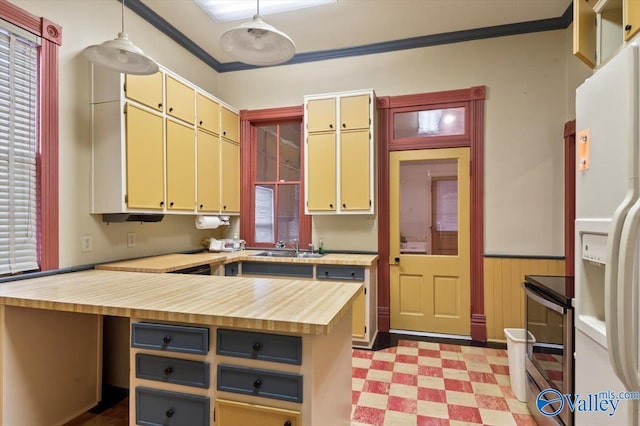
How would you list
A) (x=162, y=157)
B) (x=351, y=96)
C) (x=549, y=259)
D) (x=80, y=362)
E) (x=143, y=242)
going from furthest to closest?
(x=351, y=96) < (x=549, y=259) < (x=143, y=242) < (x=162, y=157) < (x=80, y=362)

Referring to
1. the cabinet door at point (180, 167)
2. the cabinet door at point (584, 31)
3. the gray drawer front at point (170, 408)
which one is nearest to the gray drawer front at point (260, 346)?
the gray drawer front at point (170, 408)

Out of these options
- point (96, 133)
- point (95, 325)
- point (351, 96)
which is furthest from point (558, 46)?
point (95, 325)

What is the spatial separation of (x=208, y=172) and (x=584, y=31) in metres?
3.24

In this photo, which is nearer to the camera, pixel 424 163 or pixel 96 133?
pixel 96 133

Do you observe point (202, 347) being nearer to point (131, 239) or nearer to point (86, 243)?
point (86, 243)

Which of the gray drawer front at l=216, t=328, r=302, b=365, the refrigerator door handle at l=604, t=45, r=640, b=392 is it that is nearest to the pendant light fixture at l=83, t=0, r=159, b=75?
the gray drawer front at l=216, t=328, r=302, b=365

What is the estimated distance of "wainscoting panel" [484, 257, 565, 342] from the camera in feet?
11.3

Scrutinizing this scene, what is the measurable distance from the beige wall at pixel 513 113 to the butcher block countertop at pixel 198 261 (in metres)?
0.55

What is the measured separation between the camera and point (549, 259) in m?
3.38

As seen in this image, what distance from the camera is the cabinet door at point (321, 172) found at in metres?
3.70

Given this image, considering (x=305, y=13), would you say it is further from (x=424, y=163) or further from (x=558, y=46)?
(x=558, y=46)

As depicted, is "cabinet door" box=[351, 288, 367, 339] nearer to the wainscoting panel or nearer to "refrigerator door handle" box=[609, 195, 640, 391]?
the wainscoting panel

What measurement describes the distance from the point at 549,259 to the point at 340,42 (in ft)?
10.4

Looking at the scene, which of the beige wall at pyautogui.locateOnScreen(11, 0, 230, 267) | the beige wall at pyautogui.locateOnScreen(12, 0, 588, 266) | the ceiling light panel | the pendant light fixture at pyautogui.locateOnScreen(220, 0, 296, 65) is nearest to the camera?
the pendant light fixture at pyautogui.locateOnScreen(220, 0, 296, 65)
